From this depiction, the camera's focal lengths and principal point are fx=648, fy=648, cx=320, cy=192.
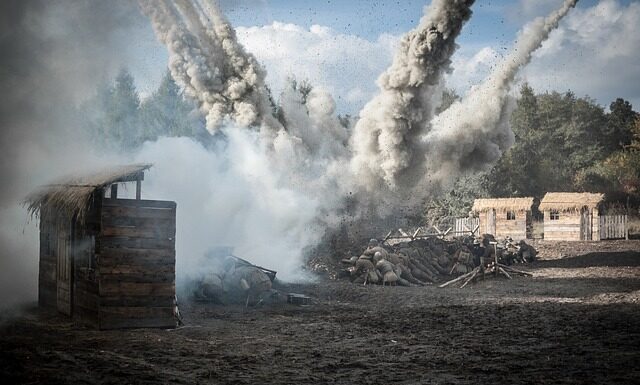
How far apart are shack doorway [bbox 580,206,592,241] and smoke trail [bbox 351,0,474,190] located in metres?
20.9

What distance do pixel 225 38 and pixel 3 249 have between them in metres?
13.7

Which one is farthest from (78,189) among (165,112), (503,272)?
(165,112)

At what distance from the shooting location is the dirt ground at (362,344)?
988cm

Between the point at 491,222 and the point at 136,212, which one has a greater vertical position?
the point at 491,222

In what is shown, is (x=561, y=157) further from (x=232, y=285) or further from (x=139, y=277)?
(x=139, y=277)

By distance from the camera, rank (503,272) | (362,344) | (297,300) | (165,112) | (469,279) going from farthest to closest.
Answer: (165,112)
(503,272)
(469,279)
(297,300)
(362,344)

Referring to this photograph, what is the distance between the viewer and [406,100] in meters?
27.5

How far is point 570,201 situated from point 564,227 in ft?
6.19

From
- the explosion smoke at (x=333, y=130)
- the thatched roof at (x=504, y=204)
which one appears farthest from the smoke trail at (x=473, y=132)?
the thatched roof at (x=504, y=204)

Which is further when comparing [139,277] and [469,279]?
[469,279]

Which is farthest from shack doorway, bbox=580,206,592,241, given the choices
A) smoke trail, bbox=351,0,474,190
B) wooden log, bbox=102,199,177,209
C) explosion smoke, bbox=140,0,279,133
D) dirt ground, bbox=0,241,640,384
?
wooden log, bbox=102,199,177,209

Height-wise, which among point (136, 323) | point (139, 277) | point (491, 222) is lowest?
point (136, 323)

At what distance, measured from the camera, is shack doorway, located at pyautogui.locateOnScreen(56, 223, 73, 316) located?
51.0 ft

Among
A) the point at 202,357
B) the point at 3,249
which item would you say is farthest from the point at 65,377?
the point at 3,249
